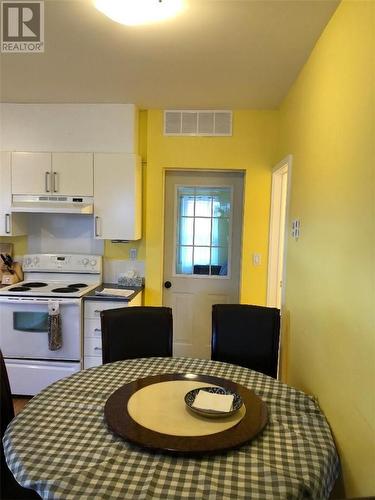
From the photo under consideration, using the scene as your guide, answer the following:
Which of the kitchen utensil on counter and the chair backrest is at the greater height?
the kitchen utensil on counter

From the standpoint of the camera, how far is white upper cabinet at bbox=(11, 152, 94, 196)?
10.9ft

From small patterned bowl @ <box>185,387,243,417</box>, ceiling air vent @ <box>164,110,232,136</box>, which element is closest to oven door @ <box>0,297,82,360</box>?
small patterned bowl @ <box>185,387,243,417</box>

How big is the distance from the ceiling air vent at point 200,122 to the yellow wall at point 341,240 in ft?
3.56

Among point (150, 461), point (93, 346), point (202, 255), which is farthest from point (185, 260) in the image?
point (150, 461)

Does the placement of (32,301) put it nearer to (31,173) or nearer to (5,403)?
(31,173)

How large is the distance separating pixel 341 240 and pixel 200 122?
2.19m

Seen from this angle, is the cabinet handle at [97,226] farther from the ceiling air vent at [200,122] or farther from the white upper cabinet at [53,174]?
the ceiling air vent at [200,122]

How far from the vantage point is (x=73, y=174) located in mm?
3318

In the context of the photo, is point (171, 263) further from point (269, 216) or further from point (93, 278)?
point (269, 216)

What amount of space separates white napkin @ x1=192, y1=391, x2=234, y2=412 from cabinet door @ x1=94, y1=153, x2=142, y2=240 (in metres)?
2.00

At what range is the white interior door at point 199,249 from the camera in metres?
3.65

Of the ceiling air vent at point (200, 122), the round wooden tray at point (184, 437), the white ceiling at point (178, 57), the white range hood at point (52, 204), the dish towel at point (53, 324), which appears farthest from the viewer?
the ceiling air vent at point (200, 122)

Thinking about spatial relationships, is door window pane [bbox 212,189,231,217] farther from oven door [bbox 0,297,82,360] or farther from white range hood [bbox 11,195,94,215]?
oven door [bbox 0,297,82,360]

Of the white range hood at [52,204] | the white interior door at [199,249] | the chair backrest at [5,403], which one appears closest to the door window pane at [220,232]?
the white interior door at [199,249]
